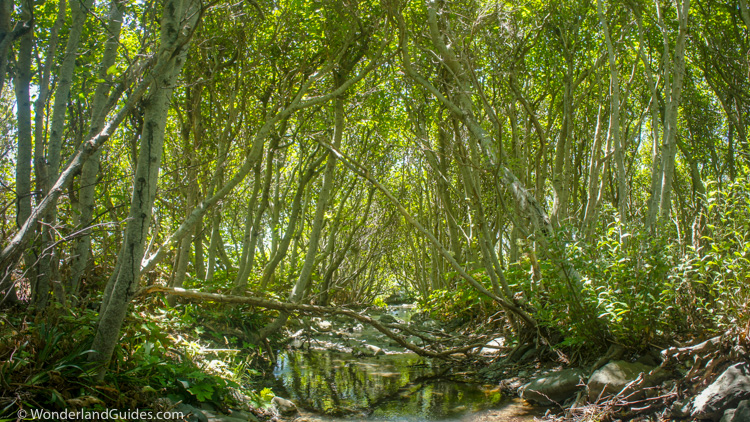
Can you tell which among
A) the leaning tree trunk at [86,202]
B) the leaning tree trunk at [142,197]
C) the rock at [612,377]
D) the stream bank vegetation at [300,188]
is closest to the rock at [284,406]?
the stream bank vegetation at [300,188]

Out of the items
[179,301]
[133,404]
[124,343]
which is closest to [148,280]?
[179,301]

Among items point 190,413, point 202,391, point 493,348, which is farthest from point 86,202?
point 493,348

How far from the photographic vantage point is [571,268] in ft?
17.9

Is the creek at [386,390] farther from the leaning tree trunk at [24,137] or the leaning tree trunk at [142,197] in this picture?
the leaning tree trunk at [24,137]

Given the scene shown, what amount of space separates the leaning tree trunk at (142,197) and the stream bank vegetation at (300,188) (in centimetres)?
2

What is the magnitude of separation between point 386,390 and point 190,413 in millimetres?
3503

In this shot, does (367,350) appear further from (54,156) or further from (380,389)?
(54,156)

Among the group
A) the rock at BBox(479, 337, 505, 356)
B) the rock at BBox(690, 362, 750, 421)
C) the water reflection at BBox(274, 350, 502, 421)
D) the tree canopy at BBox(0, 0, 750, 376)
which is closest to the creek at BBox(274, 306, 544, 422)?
the water reflection at BBox(274, 350, 502, 421)

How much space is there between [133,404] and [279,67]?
22.7 feet

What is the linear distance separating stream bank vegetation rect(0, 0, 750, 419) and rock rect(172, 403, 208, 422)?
0.12 metres

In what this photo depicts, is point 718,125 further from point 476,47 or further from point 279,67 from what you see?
point 279,67

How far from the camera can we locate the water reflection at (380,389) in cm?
571

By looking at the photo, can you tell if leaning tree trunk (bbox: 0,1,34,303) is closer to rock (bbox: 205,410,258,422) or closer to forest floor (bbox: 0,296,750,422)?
forest floor (bbox: 0,296,750,422)

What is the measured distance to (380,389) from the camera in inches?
269
